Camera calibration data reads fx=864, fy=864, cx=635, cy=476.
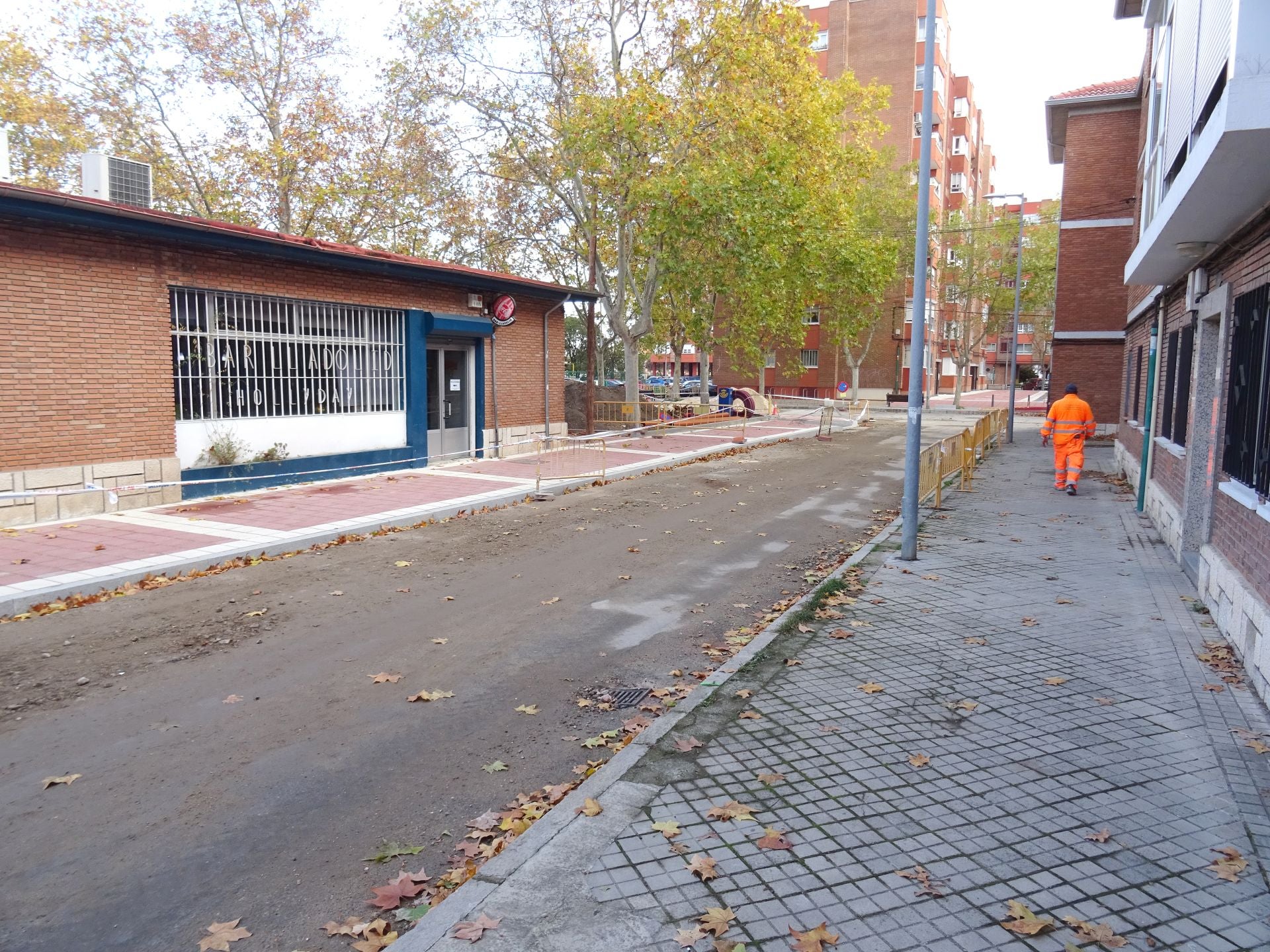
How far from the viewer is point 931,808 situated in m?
4.13

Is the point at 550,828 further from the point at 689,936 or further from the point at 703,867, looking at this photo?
the point at 689,936

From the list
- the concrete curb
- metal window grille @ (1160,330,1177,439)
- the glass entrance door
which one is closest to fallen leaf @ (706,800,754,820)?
the concrete curb

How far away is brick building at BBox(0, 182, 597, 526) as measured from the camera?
1116 cm

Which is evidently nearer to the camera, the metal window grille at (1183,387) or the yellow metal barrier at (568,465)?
the metal window grille at (1183,387)

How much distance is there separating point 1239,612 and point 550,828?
18.1 feet

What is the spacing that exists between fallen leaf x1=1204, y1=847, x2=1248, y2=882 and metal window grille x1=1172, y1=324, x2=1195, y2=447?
27.1 ft

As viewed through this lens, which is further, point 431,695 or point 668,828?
point 431,695

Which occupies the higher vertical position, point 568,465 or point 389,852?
point 568,465

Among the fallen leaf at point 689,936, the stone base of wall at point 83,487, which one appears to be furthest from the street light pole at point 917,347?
the stone base of wall at point 83,487

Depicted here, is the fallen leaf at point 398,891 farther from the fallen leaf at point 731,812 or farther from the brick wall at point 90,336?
the brick wall at point 90,336

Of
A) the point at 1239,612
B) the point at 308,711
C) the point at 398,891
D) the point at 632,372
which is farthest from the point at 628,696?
the point at 632,372

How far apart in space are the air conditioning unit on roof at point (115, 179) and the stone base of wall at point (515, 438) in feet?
26.5

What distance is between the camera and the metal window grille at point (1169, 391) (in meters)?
12.3

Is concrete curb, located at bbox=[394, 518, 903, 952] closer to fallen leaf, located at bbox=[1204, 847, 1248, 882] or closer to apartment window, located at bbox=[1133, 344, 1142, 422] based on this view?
fallen leaf, located at bbox=[1204, 847, 1248, 882]
